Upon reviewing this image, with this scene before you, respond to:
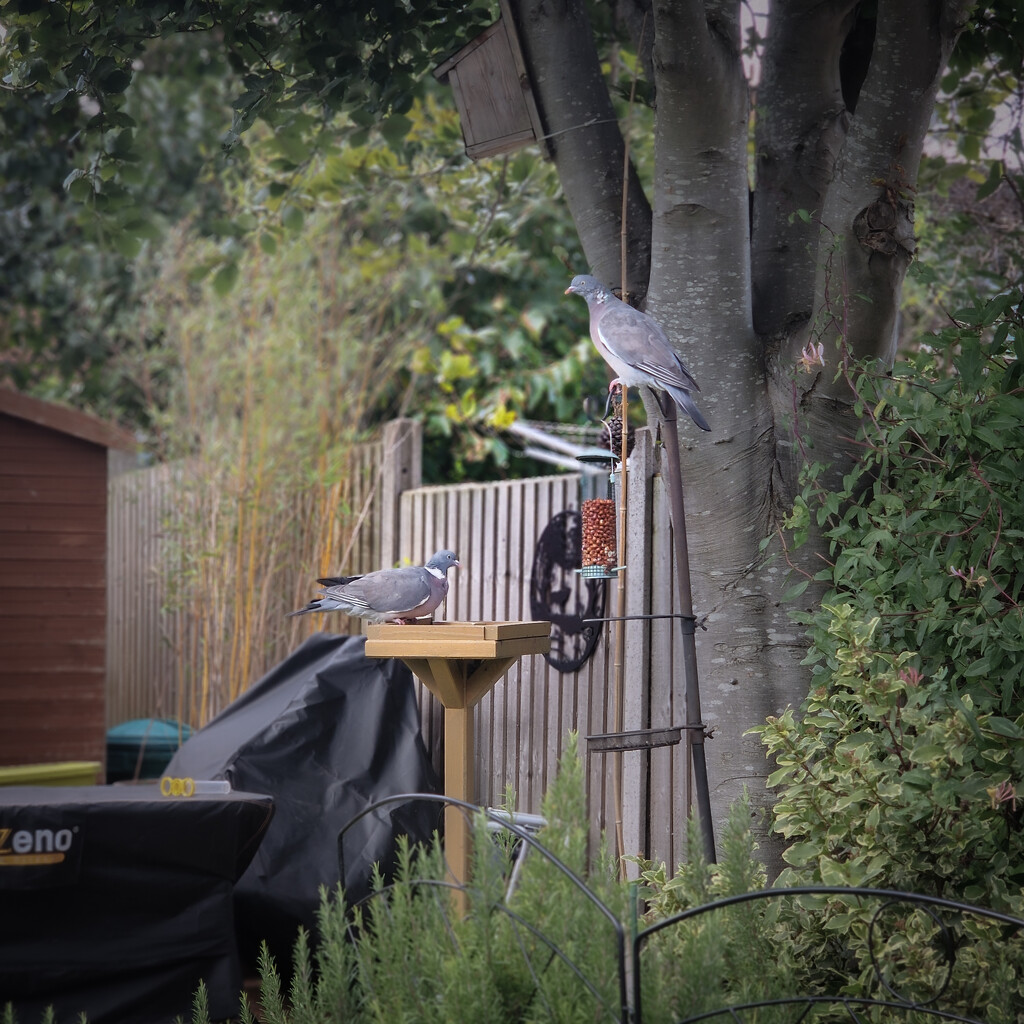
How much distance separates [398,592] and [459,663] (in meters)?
0.27

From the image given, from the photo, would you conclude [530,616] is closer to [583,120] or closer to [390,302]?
[583,120]

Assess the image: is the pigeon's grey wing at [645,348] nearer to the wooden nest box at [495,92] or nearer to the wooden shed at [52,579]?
the wooden nest box at [495,92]

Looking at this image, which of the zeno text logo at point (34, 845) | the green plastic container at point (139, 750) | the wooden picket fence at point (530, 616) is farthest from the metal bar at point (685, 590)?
the green plastic container at point (139, 750)

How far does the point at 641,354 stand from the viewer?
2.61 meters

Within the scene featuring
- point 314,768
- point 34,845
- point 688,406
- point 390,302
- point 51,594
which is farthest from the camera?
point 390,302

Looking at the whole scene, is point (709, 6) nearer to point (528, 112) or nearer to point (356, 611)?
point (528, 112)

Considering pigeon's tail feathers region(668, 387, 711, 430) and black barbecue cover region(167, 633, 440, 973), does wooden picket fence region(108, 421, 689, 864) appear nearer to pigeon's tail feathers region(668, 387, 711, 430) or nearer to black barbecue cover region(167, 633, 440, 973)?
black barbecue cover region(167, 633, 440, 973)

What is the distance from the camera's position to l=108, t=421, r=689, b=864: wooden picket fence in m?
3.33

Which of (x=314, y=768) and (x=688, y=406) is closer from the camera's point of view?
(x=688, y=406)

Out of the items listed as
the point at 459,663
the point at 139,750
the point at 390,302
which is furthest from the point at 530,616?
the point at 390,302

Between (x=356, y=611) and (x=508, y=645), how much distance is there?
56 cm

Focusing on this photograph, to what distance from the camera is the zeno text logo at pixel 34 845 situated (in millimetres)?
2916

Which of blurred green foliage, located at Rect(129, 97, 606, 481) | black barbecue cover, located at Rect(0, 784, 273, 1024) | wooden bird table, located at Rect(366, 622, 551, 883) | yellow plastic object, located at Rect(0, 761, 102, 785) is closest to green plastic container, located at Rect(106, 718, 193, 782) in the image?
yellow plastic object, located at Rect(0, 761, 102, 785)

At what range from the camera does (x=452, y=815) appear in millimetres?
3162
